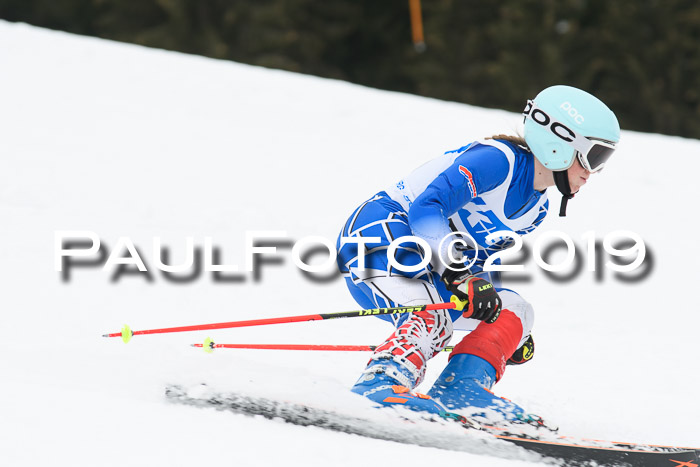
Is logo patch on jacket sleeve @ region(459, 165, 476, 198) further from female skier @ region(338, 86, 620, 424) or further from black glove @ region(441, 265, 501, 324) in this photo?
black glove @ region(441, 265, 501, 324)

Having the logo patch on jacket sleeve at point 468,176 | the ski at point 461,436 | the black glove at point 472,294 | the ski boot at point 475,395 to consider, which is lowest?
the ski at point 461,436

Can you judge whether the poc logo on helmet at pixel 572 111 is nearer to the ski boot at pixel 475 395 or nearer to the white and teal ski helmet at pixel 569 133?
the white and teal ski helmet at pixel 569 133

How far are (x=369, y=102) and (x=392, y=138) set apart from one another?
1.05 metres

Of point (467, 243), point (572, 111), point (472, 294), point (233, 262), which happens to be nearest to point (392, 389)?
point (472, 294)

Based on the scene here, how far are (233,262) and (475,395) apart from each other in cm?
327

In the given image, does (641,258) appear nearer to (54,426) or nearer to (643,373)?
(643,373)

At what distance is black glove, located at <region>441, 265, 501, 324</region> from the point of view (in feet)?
10.6

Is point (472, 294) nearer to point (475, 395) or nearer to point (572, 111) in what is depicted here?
point (475, 395)

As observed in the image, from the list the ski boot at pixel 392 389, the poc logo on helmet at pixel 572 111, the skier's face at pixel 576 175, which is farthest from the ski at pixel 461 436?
the poc logo on helmet at pixel 572 111

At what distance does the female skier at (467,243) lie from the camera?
10.6ft

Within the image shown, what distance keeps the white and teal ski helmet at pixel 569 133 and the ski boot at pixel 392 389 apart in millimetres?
929

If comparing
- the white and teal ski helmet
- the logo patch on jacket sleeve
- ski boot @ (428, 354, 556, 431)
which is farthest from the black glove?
the white and teal ski helmet

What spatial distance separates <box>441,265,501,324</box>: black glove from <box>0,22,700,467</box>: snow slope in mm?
520

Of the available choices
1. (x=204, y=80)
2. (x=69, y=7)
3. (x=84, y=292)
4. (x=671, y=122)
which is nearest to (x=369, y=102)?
(x=204, y=80)
